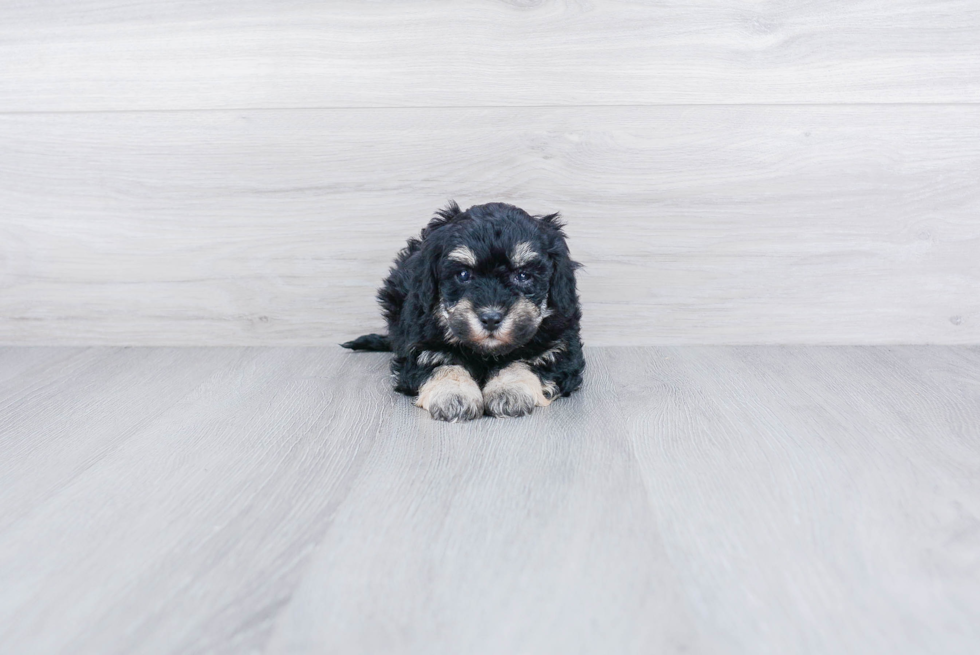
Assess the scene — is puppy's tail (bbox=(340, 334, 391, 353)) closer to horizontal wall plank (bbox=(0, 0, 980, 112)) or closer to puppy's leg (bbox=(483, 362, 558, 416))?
puppy's leg (bbox=(483, 362, 558, 416))

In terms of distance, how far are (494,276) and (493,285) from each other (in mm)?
34

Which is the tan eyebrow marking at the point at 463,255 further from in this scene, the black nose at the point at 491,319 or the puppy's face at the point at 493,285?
the black nose at the point at 491,319

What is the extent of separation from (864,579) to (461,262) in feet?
3.95

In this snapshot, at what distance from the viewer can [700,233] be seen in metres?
2.63

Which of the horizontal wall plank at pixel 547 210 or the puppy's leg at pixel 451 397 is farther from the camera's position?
the horizontal wall plank at pixel 547 210

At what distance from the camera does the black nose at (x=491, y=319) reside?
189 centimetres

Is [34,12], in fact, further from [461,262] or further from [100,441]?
[461,262]

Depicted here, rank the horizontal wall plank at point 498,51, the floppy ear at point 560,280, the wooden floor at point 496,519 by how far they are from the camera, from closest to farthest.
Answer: the wooden floor at point 496,519 < the floppy ear at point 560,280 < the horizontal wall plank at point 498,51

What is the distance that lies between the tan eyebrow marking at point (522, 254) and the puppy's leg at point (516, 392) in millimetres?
325

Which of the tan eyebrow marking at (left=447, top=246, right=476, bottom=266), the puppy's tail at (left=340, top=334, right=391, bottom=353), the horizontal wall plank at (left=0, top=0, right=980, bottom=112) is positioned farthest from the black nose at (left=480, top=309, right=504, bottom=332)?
the horizontal wall plank at (left=0, top=0, right=980, bottom=112)

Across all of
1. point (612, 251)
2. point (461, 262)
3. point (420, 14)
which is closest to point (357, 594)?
point (461, 262)

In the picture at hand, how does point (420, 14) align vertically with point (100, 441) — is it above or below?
above

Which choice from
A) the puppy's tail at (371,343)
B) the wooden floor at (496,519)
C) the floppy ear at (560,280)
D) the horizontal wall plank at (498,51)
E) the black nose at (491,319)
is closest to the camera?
the wooden floor at (496,519)

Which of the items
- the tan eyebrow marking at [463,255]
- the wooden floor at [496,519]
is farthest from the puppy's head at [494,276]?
the wooden floor at [496,519]
